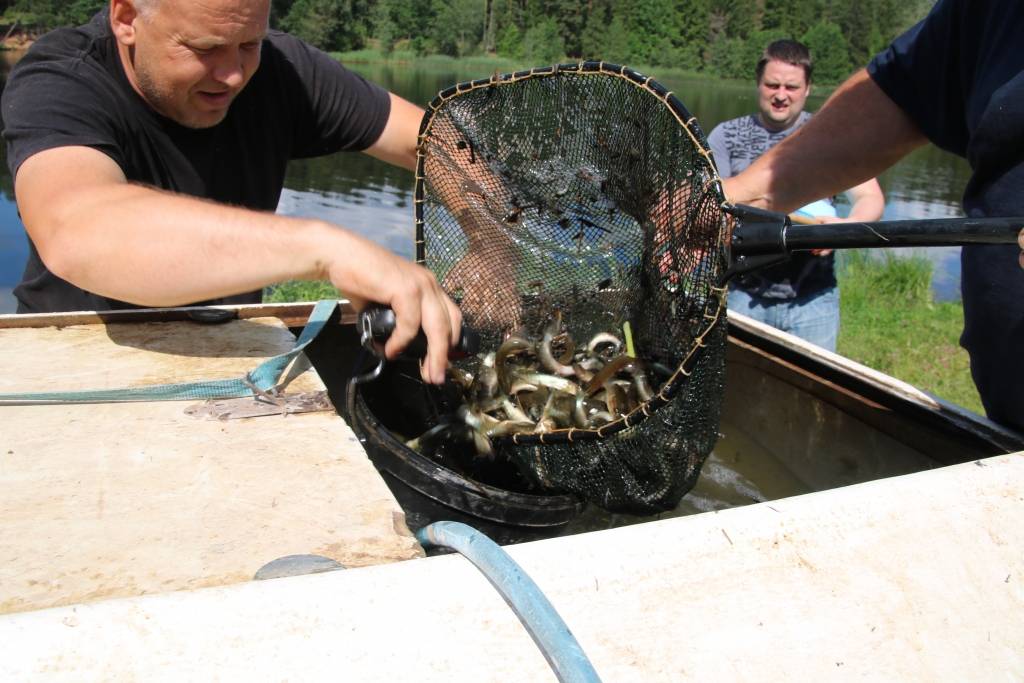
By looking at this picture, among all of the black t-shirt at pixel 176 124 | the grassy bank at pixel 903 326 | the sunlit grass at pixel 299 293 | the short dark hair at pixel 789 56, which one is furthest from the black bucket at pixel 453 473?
the sunlit grass at pixel 299 293

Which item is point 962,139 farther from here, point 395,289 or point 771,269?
point 771,269

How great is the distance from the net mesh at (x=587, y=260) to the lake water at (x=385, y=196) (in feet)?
16.3

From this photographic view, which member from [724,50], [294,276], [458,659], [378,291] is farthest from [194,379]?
[724,50]

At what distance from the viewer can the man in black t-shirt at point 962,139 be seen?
1.84 m

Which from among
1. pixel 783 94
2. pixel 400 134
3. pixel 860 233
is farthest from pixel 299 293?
pixel 860 233

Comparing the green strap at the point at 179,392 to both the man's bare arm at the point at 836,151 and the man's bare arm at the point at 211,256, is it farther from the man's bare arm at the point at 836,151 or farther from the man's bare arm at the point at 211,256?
the man's bare arm at the point at 836,151

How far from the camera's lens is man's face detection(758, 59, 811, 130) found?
4.54 meters

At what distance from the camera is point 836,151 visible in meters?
2.39

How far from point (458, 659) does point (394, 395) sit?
1.32 m

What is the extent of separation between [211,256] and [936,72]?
1.75 m

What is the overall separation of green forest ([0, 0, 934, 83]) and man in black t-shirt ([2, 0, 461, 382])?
20.9 m

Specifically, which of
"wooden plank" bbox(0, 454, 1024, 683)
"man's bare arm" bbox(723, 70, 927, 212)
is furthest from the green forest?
"wooden plank" bbox(0, 454, 1024, 683)

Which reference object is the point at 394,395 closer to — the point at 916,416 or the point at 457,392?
the point at 457,392

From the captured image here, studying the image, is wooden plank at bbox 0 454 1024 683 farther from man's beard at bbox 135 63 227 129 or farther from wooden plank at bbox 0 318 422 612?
man's beard at bbox 135 63 227 129
